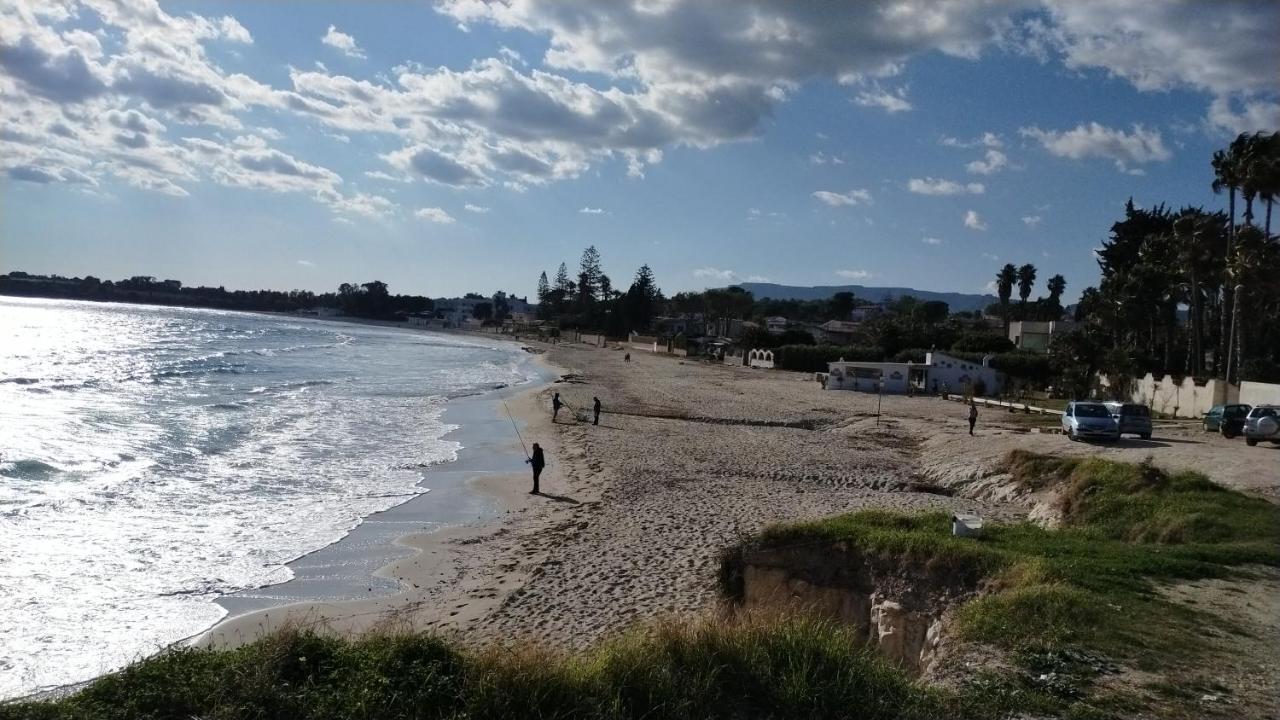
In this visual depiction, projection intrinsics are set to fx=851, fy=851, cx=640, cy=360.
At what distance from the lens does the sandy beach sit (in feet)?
39.2

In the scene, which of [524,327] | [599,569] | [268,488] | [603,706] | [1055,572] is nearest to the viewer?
[603,706]

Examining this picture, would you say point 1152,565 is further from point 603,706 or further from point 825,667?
point 603,706

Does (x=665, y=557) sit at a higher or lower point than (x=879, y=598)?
lower

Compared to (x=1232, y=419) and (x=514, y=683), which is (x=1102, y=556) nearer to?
(x=514, y=683)

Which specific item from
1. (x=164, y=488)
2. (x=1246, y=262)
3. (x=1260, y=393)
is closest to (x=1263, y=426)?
(x=1260, y=393)

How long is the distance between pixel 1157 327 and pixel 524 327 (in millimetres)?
146397

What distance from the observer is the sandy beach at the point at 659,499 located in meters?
11.9

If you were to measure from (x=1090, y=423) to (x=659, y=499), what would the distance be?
1331 cm

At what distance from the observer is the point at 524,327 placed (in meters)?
189

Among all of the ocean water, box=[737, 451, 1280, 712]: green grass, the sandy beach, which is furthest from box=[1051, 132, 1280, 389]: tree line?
the ocean water

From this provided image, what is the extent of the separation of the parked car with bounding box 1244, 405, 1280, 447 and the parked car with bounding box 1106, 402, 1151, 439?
2356 mm

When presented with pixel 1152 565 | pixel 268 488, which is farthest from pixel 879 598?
pixel 268 488

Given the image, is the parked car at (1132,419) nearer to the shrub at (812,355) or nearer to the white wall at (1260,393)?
the white wall at (1260,393)

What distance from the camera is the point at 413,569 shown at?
14375 millimetres
